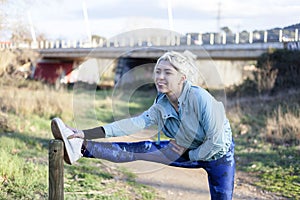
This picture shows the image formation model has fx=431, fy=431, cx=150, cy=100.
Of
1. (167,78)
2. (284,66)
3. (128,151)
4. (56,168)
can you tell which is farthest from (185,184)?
(284,66)

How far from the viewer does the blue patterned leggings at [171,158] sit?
3818 millimetres

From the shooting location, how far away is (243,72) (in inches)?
981

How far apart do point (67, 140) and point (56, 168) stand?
220 millimetres

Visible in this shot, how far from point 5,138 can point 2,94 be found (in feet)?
18.8

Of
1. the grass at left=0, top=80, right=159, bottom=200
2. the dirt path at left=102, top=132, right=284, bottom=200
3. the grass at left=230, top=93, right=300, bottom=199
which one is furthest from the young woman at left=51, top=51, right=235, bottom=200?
the grass at left=230, top=93, right=300, bottom=199

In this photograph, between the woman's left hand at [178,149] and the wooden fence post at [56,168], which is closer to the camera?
the wooden fence post at [56,168]

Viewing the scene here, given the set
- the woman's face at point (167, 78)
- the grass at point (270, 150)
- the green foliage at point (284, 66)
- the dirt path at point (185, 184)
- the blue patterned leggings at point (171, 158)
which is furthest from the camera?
the green foliage at point (284, 66)

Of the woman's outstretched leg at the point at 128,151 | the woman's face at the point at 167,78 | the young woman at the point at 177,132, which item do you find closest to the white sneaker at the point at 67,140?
the young woman at the point at 177,132

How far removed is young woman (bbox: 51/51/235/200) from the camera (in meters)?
3.45

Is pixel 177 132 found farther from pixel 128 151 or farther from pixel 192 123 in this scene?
pixel 128 151

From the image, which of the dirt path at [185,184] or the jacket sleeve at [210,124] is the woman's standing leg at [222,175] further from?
the dirt path at [185,184]

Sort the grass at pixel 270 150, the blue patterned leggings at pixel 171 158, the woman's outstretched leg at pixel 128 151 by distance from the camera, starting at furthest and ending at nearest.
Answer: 1. the grass at pixel 270 150
2. the blue patterned leggings at pixel 171 158
3. the woman's outstretched leg at pixel 128 151

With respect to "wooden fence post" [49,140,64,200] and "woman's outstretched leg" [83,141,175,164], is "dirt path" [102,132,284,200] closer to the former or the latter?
"woman's outstretched leg" [83,141,175,164]

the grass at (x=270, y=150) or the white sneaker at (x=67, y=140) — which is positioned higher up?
A: the white sneaker at (x=67, y=140)
